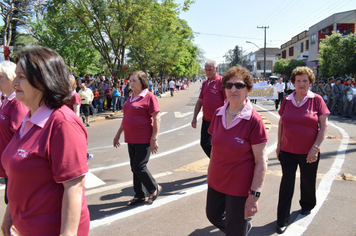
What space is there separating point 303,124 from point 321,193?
1792mm

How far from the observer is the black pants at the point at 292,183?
385 cm

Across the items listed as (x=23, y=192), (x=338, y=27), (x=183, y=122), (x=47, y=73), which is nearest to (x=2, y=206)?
(x=23, y=192)

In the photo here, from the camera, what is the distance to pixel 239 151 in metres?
2.74

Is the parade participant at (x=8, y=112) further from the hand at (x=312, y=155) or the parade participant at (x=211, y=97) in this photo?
the hand at (x=312, y=155)

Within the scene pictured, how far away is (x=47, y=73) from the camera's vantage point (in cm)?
178

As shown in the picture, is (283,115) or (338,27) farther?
(338,27)

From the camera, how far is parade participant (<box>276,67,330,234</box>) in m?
3.85

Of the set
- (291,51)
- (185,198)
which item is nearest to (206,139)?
(185,198)

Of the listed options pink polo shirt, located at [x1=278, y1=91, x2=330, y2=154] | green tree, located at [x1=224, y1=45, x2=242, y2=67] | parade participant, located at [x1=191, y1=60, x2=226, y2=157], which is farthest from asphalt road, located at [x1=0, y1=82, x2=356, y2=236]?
green tree, located at [x1=224, y1=45, x2=242, y2=67]

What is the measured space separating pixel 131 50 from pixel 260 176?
21598 millimetres

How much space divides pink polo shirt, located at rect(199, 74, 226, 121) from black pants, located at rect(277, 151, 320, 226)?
1.71 metres

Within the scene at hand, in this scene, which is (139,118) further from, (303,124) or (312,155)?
(312,155)

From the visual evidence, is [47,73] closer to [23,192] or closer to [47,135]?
[47,135]

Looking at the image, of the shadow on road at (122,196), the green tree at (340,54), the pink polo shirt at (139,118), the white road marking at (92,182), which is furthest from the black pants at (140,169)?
the green tree at (340,54)
